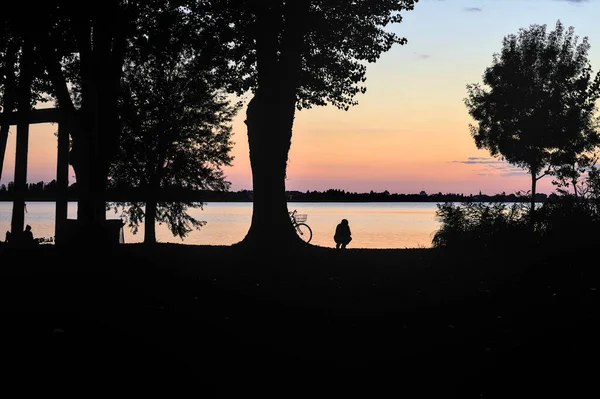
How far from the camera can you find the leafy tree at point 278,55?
18562mm

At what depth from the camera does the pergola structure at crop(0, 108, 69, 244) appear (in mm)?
16422

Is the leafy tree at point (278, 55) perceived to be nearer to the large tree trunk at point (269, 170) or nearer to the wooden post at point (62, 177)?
the large tree trunk at point (269, 170)

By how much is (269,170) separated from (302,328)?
35.3 feet

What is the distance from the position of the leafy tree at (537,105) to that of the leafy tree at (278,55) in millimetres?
25100

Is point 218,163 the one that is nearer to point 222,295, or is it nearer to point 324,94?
point 324,94

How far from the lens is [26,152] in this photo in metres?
17.2

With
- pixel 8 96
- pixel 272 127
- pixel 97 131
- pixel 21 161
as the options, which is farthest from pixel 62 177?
pixel 272 127

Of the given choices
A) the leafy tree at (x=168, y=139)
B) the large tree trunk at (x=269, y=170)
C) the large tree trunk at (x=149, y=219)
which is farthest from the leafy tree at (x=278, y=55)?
the large tree trunk at (x=149, y=219)

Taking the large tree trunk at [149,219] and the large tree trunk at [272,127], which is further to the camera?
the large tree trunk at [149,219]

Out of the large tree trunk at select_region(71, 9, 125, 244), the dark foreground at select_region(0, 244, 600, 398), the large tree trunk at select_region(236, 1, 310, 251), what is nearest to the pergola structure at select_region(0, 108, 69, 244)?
the large tree trunk at select_region(71, 9, 125, 244)

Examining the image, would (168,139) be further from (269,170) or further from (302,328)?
(302,328)

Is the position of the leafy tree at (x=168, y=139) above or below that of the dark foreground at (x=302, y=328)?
above

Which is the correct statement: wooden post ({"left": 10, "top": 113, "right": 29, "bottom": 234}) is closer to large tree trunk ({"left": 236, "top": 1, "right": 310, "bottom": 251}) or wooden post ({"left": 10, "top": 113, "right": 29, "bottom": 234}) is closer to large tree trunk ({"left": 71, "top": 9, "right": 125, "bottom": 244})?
large tree trunk ({"left": 71, "top": 9, "right": 125, "bottom": 244})

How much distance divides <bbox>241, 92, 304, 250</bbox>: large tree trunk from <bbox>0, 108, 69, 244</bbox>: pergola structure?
18.1 feet
